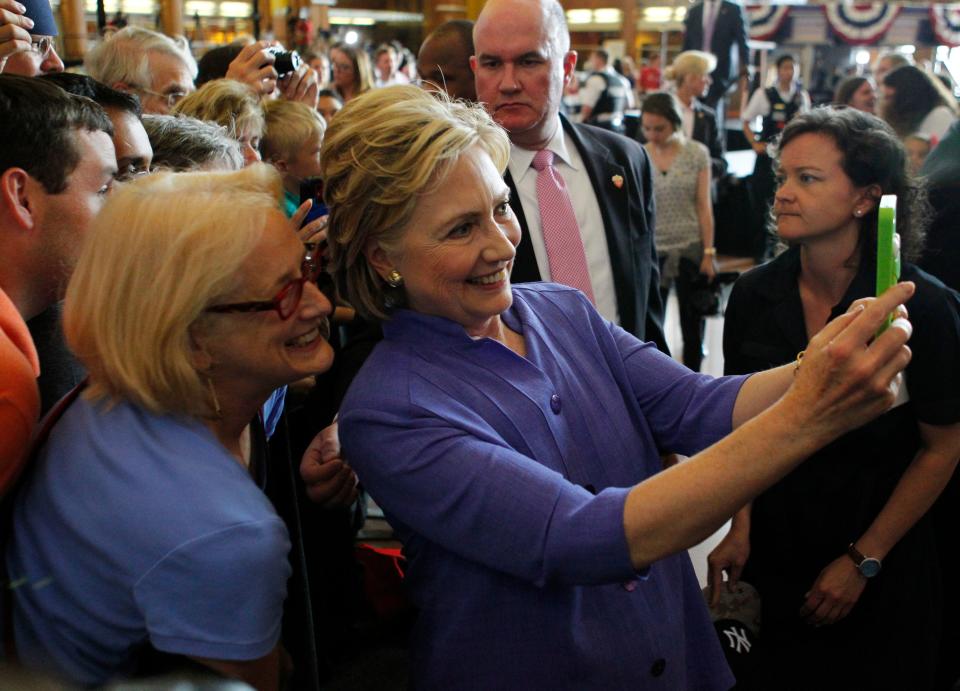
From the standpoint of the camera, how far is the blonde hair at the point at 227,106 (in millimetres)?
2605

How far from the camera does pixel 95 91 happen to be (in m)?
1.92

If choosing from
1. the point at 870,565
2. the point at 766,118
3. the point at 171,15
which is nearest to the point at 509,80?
the point at 870,565

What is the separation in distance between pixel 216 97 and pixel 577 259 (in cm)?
124

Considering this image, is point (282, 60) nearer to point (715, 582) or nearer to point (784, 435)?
point (715, 582)

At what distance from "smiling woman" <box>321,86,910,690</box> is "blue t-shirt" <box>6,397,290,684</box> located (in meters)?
0.21

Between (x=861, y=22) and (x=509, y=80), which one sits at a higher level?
(x=509, y=80)

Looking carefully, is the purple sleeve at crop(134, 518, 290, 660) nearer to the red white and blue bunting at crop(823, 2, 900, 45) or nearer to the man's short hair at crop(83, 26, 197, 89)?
the man's short hair at crop(83, 26, 197, 89)

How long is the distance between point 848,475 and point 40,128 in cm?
173

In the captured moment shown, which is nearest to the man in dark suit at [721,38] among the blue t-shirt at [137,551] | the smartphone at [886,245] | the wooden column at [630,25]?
the smartphone at [886,245]

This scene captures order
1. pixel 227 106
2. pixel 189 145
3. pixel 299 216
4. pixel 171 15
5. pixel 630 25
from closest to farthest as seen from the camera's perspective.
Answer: pixel 299 216, pixel 189 145, pixel 227 106, pixel 171 15, pixel 630 25

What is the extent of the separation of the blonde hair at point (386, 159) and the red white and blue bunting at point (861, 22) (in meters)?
14.8

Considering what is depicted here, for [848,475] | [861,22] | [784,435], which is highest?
[784,435]

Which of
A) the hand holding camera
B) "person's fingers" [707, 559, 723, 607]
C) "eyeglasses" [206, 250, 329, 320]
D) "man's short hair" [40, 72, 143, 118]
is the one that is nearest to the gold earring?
"eyeglasses" [206, 250, 329, 320]

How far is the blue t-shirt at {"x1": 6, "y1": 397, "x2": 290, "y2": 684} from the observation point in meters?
1.03
